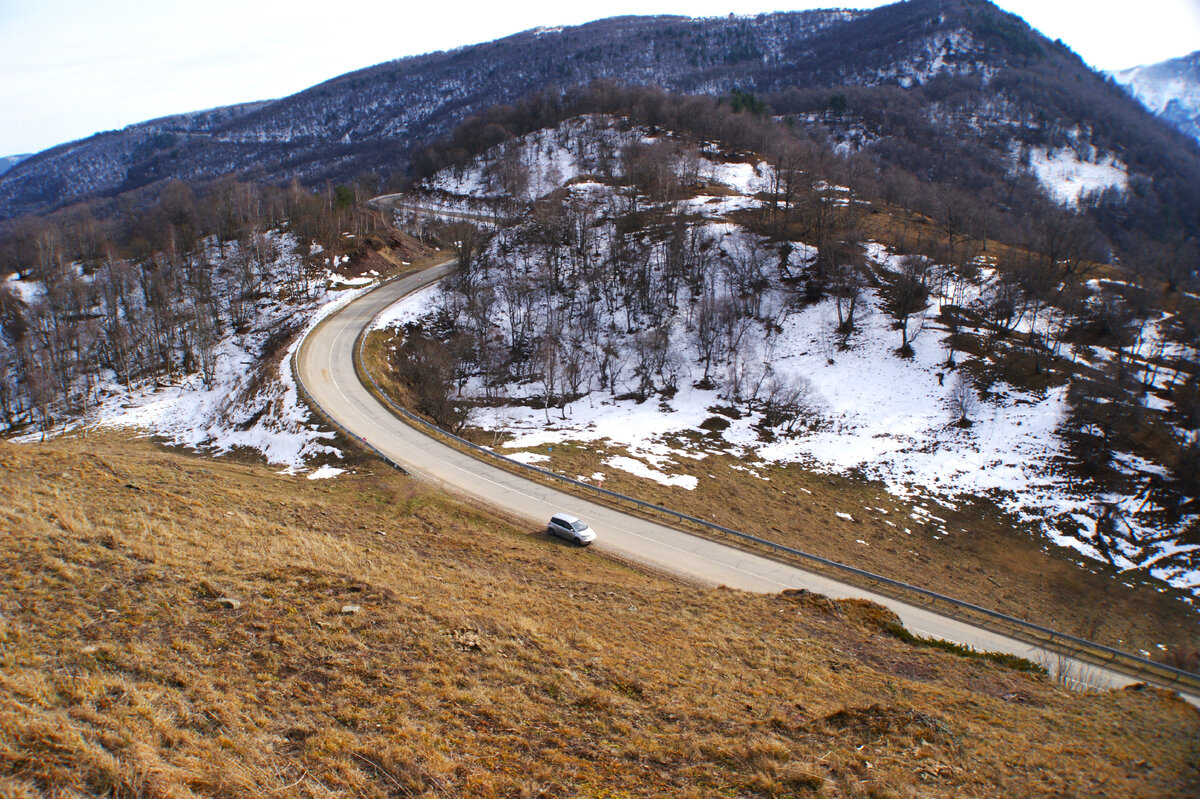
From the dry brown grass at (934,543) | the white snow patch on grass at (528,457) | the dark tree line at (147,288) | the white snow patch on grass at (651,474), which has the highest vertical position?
the dark tree line at (147,288)

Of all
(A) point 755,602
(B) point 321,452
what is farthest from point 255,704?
(B) point 321,452

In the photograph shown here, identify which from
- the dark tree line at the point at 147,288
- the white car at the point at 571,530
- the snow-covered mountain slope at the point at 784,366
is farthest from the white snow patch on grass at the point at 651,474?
the dark tree line at the point at 147,288

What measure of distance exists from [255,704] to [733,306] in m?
51.7

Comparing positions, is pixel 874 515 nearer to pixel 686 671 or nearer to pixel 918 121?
pixel 686 671

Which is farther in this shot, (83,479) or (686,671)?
(83,479)

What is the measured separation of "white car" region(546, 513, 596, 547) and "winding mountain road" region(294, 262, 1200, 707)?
587 mm

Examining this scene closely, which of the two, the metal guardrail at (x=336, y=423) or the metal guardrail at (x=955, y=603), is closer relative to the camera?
the metal guardrail at (x=955, y=603)

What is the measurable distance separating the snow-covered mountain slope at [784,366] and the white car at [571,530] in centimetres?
1037

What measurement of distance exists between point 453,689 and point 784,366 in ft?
148

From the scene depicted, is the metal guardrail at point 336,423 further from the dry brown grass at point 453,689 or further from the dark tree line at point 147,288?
the dark tree line at point 147,288

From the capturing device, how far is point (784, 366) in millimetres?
49188

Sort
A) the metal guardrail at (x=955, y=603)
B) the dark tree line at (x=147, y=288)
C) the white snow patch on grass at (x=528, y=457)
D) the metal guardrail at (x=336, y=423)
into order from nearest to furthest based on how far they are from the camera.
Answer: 1. the metal guardrail at (x=955, y=603)
2. the metal guardrail at (x=336, y=423)
3. the white snow patch on grass at (x=528, y=457)
4. the dark tree line at (x=147, y=288)

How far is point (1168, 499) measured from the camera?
31.2 metres

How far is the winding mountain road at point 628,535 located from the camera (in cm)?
1745
